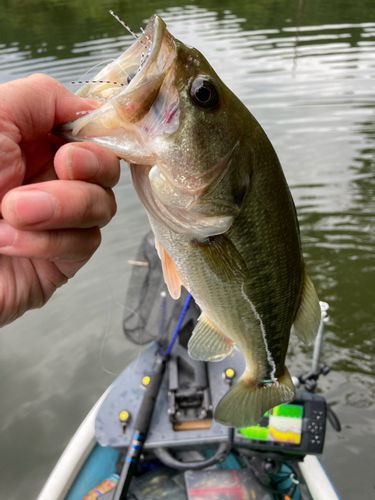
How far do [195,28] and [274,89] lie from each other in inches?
289

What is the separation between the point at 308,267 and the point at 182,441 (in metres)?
3.43

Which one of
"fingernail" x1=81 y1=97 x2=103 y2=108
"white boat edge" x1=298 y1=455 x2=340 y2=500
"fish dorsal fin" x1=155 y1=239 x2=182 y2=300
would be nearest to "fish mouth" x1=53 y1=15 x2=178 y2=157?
"fingernail" x1=81 y1=97 x2=103 y2=108

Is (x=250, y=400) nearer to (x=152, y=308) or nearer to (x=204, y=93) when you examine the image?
(x=204, y=93)

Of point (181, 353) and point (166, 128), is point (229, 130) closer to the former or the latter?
point (166, 128)

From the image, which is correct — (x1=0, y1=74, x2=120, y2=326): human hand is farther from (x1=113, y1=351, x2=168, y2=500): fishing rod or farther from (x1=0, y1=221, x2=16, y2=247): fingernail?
(x1=113, y1=351, x2=168, y2=500): fishing rod

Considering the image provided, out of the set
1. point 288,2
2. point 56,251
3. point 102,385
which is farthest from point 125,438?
point 288,2

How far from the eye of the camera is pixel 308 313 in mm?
1588

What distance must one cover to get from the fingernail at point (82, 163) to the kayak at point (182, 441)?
71.8 inches

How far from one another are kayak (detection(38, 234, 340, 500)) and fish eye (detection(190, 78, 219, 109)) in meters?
1.85

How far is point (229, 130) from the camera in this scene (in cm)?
115

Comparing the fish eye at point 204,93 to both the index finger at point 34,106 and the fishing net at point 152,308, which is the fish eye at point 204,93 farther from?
the fishing net at point 152,308

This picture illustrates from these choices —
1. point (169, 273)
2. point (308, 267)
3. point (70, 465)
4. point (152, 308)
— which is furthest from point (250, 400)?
point (308, 267)

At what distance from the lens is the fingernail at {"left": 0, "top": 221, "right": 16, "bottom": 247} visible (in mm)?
1031

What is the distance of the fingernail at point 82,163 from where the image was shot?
1011 mm
